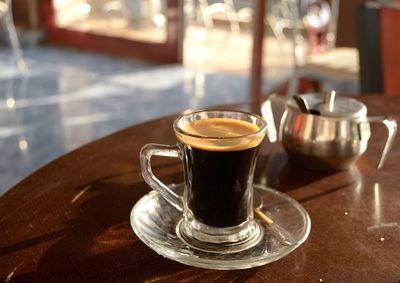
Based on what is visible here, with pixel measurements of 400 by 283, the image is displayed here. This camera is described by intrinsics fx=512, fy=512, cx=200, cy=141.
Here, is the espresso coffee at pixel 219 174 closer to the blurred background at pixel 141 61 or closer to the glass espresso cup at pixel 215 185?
the glass espresso cup at pixel 215 185

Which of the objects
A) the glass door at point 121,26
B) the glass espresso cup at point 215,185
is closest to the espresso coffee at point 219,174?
the glass espresso cup at point 215,185

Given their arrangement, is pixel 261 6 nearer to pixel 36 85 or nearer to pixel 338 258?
pixel 36 85

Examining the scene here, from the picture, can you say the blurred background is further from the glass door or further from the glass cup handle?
the glass cup handle

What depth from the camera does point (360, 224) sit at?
715mm

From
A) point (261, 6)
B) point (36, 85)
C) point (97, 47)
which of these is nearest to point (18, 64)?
point (36, 85)

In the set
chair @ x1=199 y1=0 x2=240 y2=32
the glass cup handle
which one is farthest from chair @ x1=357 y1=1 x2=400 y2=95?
chair @ x1=199 y1=0 x2=240 y2=32

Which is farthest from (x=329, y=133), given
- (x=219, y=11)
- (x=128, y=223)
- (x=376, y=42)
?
(x=219, y=11)

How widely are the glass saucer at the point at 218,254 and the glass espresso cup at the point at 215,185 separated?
1 centimetres

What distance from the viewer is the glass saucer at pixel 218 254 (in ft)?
1.98

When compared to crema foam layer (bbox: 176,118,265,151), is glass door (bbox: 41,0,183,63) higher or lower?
lower

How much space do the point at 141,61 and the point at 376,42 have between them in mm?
3070

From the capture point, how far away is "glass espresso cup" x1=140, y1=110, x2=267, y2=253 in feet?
2.13

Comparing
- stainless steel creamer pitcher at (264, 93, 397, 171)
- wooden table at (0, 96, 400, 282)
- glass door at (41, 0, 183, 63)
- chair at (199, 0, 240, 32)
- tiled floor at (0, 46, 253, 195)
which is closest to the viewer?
wooden table at (0, 96, 400, 282)

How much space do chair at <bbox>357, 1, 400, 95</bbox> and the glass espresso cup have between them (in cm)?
137
